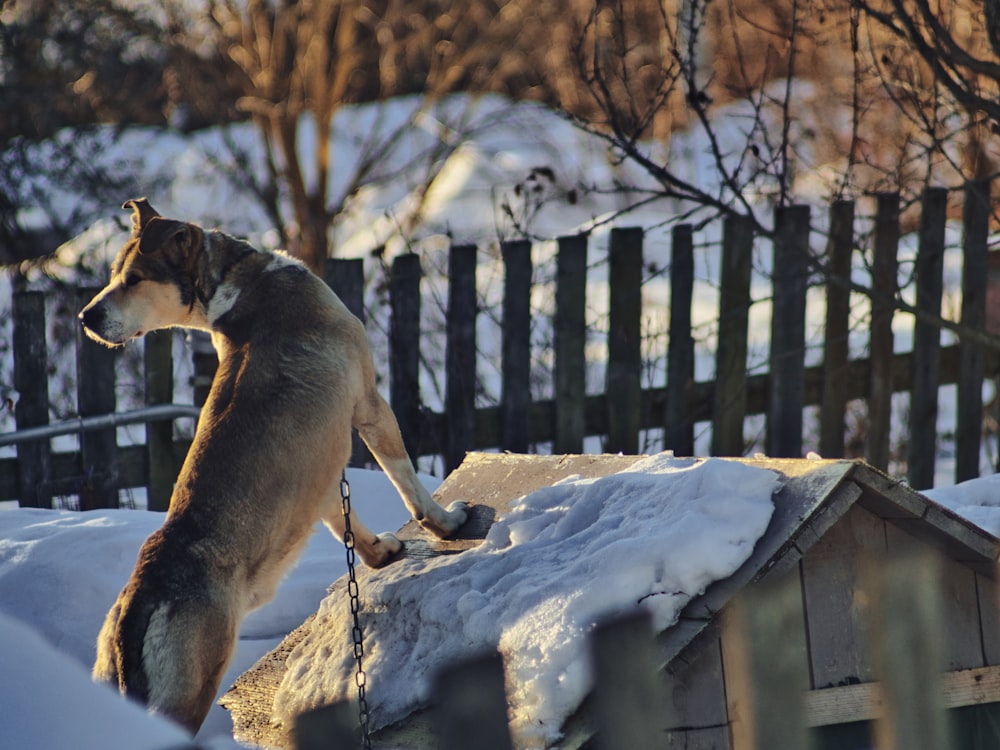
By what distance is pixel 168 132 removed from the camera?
1483 centimetres

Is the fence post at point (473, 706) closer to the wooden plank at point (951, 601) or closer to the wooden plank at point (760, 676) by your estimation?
the wooden plank at point (760, 676)

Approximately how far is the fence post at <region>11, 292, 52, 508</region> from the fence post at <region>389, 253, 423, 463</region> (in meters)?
1.75

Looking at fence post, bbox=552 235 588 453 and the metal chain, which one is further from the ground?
fence post, bbox=552 235 588 453

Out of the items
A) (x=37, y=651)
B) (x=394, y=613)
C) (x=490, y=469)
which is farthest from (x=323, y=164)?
(x=37, y=651)

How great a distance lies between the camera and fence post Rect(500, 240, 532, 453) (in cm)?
612

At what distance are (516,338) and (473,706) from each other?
10.8 feet

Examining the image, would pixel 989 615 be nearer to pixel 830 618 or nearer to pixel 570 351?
pixel 830 618

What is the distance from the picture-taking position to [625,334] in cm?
621

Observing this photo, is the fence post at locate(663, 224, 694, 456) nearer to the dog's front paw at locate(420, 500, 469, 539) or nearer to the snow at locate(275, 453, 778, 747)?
the dog's front paw at locate(420, 500, 469, 539)

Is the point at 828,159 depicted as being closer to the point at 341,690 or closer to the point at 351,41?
the point at 351,41

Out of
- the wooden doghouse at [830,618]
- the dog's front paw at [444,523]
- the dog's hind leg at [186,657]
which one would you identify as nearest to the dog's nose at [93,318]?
the dog's hind leg at [186,657]

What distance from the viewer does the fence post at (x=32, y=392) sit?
555 cm

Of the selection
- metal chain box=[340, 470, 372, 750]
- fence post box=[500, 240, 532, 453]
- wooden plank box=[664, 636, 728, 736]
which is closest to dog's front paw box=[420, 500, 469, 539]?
metal chain box=[340, 470, 372, 750]

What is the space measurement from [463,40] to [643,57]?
2298mm
